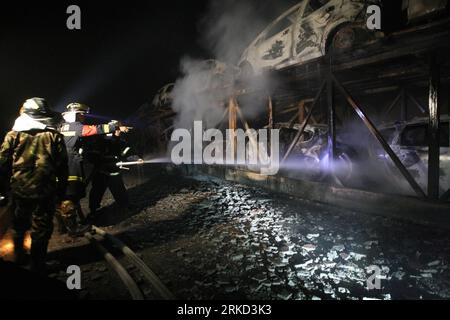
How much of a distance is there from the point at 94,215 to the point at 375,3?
21.9 ft

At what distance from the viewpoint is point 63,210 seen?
436cm

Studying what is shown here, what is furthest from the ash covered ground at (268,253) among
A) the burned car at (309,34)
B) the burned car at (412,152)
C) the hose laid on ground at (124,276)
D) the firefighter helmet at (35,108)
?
the burned car at (309,34)

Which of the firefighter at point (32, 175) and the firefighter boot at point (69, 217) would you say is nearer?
the firefighter at point (32, 175)

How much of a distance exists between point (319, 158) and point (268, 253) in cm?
363

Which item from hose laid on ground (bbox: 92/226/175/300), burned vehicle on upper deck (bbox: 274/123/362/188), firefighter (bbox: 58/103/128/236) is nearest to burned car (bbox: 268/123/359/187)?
burned vehicle on upper deck (bbox: 274/123/362/188)

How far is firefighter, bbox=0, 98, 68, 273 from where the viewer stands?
10.3 feet

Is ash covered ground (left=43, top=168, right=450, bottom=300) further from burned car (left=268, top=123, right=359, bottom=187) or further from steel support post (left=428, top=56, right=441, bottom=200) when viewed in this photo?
burned car (left=268, top=123, right=359, bottom=187)

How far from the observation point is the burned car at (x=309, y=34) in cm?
580

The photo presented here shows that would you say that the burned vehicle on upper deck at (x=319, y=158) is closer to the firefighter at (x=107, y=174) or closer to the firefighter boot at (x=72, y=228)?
the firefighter at (x=107, y=174)

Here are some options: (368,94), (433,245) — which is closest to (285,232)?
(433,245)

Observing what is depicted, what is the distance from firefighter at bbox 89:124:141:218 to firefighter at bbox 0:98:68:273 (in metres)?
2.15

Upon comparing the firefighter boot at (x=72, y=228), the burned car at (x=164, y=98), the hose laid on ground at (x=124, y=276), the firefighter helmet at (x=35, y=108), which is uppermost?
the burned car at (x=164, y=98)

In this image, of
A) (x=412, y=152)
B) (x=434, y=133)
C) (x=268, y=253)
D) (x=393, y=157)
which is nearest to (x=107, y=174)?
(x=268, y=253)

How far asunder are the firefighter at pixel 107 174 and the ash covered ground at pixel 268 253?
1.08 feet
